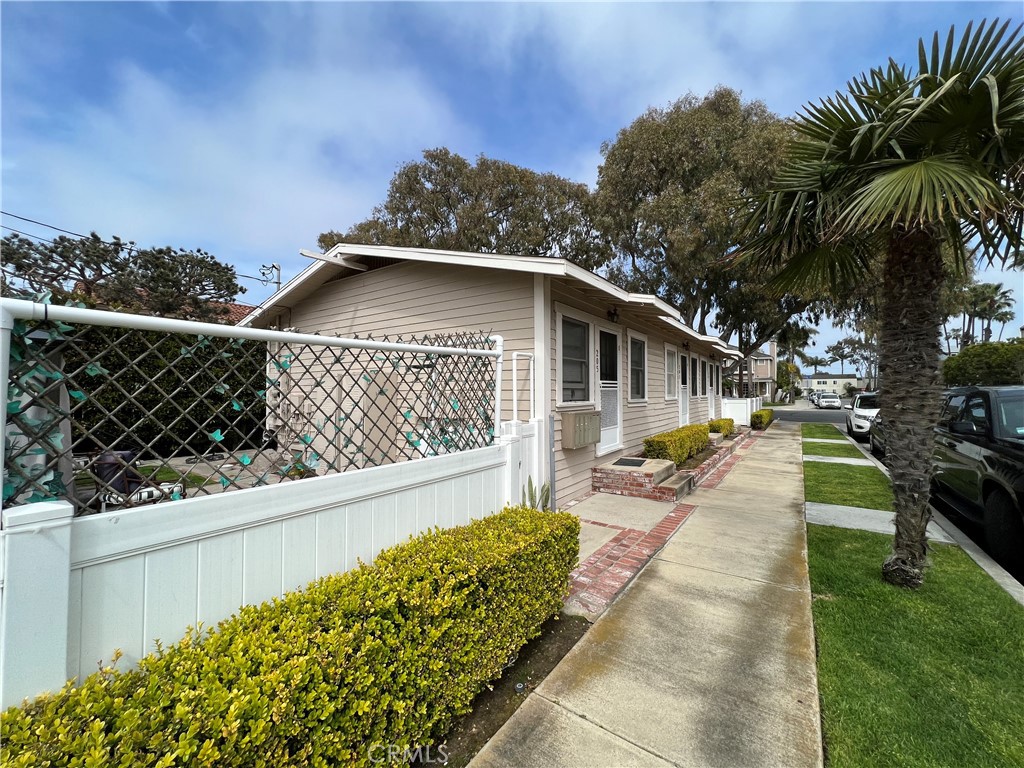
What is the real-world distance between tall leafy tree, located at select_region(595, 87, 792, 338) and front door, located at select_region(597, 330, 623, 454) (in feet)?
26.1

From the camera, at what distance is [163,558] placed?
1.60 metres

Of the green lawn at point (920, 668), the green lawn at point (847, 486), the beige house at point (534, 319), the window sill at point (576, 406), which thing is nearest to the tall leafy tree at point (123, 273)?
the beige house at point (534, 319)

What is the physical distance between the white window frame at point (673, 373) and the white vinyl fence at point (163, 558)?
29.6ft

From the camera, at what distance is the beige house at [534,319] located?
5.36m

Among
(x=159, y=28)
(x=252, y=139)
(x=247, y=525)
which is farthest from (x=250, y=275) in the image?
(x=247, y=525)

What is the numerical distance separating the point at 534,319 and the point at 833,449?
444 inches

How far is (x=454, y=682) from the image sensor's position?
212 cm

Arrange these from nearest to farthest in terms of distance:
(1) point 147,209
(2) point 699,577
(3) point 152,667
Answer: (3) point 152,667 → (2) point 699,577 → (1) point 147,209

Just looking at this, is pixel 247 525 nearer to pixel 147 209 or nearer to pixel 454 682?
pixel 454 682

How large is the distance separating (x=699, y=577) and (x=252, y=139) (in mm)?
11537

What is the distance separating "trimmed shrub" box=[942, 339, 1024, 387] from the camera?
21.2m

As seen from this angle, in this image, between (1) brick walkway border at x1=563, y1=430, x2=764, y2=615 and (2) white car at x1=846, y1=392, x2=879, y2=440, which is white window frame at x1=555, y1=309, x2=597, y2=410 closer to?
(1) brick walkway border at x1=563, y1=430, x2=764, y2=615

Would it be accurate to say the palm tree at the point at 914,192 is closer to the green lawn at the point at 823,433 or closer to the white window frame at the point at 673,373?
the white window frame at the point at 673,373
